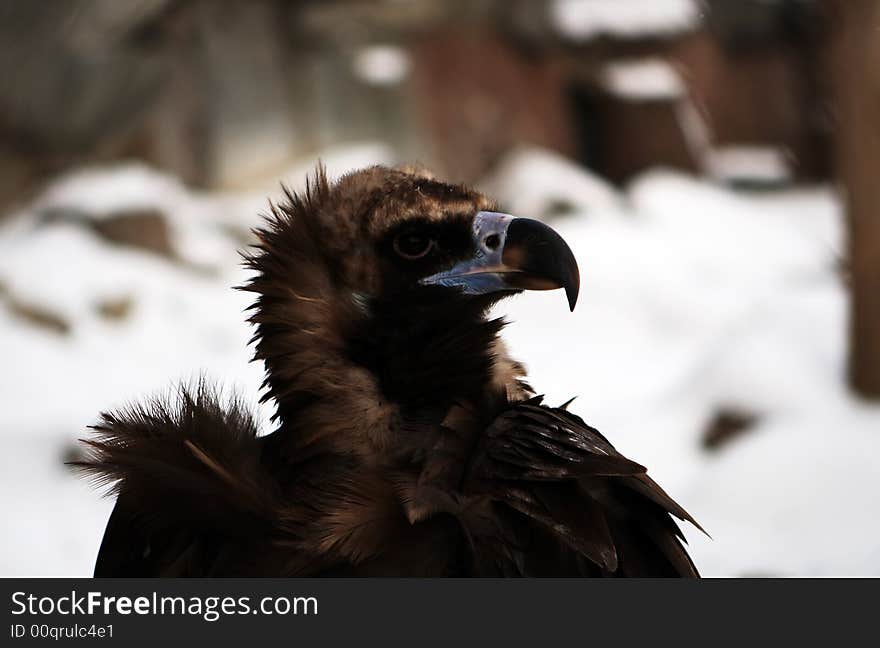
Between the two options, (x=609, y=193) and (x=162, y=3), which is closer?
(x=162, y=3)

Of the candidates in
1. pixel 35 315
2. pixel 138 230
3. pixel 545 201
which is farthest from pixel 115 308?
pixel 545 201

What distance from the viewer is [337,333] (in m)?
1.25

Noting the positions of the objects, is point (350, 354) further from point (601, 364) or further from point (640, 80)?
point (640, 80)

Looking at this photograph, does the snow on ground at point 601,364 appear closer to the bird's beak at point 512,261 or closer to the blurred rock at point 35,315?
the blurred rock at point 35,315

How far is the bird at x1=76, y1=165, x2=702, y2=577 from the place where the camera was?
1127mm

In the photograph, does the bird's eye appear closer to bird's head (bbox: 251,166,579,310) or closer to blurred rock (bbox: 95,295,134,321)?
bird's head (bbox: 251,166,579,310)

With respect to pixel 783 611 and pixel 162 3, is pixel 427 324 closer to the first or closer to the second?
pixel 783 611

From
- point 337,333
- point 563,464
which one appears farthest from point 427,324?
point 563,464

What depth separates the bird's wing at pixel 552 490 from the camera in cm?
112

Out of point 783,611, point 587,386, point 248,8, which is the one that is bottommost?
point 783,611

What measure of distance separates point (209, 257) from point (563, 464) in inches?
190

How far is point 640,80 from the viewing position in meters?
10.0

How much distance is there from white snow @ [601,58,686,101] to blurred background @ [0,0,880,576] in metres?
0.02

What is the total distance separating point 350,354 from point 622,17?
9.20 metres
